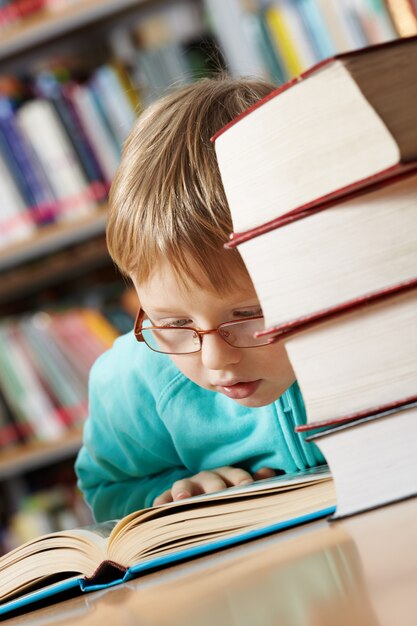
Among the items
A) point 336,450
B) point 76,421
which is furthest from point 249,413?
point 76,421

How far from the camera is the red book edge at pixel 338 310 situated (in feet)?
2.02

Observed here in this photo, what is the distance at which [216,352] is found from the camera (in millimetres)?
943

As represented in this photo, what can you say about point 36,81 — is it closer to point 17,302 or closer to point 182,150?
point 17,302

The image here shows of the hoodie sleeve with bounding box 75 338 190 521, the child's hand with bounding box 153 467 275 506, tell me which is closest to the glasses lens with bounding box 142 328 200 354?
the child's hand with bounding box 153 467 275 506

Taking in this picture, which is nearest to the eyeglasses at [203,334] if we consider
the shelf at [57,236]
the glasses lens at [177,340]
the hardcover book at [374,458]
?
the glasses lens at [177,340]

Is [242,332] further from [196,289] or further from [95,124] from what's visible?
[95,124]

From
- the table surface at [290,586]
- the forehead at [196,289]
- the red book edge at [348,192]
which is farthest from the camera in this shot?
the forehead at [196,289]

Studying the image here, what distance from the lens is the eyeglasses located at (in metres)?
0.95

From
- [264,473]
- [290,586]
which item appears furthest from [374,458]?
[264,473]

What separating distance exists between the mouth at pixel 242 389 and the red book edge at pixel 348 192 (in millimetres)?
370

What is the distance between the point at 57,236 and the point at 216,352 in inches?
47.4

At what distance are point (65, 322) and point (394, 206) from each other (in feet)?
5.30

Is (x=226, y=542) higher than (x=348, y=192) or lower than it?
lower

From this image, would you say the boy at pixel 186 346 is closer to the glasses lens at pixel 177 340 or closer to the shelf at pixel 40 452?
the glasses lens at pixel 177 340
